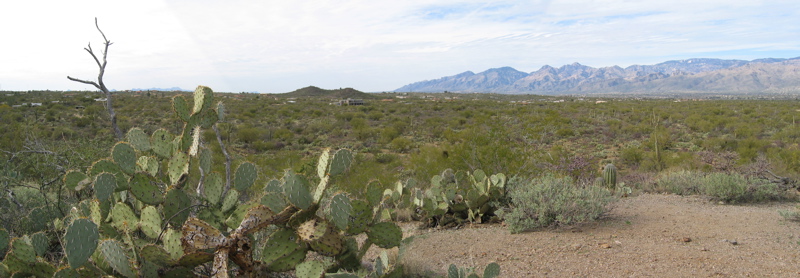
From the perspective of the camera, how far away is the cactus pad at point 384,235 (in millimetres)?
3031

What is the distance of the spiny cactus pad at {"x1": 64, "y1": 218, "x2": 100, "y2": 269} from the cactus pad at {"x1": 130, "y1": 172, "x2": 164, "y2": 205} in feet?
1.64

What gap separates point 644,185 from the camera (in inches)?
322

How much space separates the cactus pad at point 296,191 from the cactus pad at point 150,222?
93 cm

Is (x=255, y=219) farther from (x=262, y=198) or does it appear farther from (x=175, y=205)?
(x=175, y=205)

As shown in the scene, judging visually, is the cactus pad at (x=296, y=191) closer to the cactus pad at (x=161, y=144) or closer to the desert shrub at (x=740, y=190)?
the cactus pad at (x=161, y=144)

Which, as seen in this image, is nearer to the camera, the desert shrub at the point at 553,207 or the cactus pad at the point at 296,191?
the cactus pad at the point at 296,191

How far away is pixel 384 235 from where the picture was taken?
303cm

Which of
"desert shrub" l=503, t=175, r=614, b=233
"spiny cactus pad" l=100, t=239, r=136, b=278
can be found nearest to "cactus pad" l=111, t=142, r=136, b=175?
"spiny cactus pad" l=100, t=239, r=136, b=278

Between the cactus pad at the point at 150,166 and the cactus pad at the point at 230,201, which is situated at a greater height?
the cactus pad at the point at 150,166

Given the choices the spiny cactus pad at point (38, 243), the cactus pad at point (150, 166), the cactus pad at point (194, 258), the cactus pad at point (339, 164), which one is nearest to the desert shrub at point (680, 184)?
the cactus pad at point (339, 164)

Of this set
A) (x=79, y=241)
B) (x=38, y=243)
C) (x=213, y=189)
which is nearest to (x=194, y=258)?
(x=79, y=241)

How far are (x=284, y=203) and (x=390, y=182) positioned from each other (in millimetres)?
7318

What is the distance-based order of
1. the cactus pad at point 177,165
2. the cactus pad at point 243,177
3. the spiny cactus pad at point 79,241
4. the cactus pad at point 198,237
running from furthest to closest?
the cactus pad at point 243,177
the cactus pad at point 177,165
the cactus pad at point 198,237
the spiny cactus pad at point 79,241

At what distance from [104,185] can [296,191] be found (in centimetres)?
121
